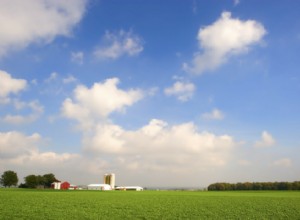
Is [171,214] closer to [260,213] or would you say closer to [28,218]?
[260,213]

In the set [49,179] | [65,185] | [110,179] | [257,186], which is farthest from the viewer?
[110,179]

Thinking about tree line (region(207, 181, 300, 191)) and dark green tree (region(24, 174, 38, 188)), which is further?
dark green tree (region(24, 174, 38, 188))

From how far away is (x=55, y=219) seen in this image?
22828mm

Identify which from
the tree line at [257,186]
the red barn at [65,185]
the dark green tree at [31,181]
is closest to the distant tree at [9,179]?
the dark green tree at [31,181]

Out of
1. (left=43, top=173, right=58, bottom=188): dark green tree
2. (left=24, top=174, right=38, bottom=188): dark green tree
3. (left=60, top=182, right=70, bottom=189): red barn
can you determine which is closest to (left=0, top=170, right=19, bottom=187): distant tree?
(left=24, top=174, right=38, bottom=188): dark green tree

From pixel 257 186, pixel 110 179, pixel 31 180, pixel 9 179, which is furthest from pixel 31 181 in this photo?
pixel 257 186

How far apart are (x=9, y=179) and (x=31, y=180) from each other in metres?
14.2

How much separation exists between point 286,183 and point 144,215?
136 m

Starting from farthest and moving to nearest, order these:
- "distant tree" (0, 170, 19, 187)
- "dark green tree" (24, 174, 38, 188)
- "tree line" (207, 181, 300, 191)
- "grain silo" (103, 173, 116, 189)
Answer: "grain silo" (103, 173, 116, 189) < "distant tree" (0, 170, 19, 187) < "dark green tree" (24, 174, 38, 188) < "tree line" (207, 181, 300, 191)

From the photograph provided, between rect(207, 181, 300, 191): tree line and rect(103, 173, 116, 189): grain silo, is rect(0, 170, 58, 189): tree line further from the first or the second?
rect(207, 181, 300, 191): tree line

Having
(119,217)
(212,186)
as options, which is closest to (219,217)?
(119,217)

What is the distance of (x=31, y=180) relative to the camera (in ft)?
484

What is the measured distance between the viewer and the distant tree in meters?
154

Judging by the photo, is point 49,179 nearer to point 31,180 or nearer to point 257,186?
point 31,180
